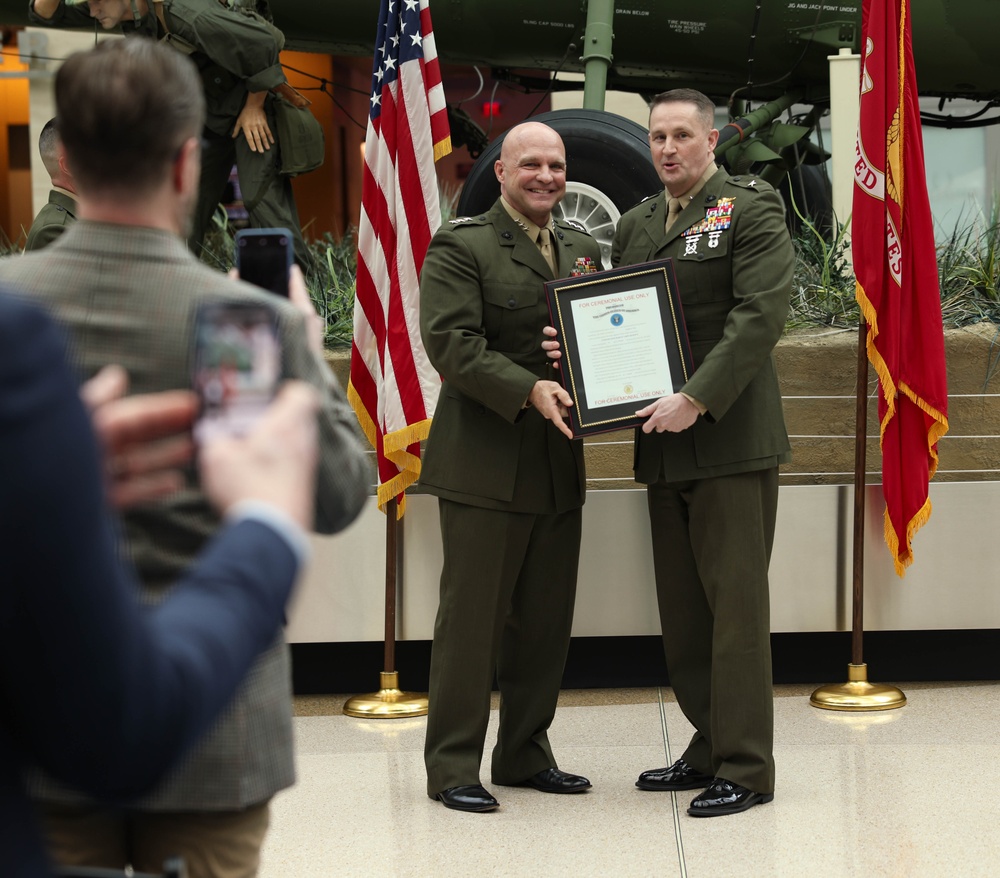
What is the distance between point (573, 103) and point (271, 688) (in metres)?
9.58

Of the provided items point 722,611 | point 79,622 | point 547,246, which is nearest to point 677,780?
point 722,611

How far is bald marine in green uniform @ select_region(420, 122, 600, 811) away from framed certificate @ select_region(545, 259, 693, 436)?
111 millimetres

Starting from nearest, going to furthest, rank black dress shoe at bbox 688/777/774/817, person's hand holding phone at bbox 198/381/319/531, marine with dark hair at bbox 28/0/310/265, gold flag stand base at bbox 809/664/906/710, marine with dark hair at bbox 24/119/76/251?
person's hand holding phone at bbox 198/381/319/531 < black dress shoe at bbox 688/777/774/817 < marine with dark hair at bbox 24/119/76/251 < gold flag stand base at bbox 809/664/906/710 < marine with dark hair at bbox 28/0/310/265

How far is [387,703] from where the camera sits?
4.43m

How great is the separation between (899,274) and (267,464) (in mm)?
3848

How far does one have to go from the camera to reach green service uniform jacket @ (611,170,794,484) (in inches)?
131

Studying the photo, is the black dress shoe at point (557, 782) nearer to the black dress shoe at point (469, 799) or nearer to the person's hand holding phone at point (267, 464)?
the black dress shoe at point (469, 799)

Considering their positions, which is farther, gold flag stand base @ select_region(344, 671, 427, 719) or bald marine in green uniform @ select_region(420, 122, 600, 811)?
gold flag stand base @ select_region(344, 671, 427, 719)

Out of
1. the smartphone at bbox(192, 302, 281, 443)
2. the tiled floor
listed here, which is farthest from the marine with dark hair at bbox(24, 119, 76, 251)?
the smartphone at bbox(192, 302, 281, 443)

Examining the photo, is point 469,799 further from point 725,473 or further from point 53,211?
point 53,211

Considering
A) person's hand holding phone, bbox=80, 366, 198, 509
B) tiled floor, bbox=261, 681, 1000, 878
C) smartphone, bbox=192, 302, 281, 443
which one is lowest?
tiled floor, bbox=261, 681, 1000, 878

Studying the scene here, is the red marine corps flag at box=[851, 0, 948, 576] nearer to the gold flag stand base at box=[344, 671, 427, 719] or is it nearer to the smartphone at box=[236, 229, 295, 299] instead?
the gold flag stand base at box=[344, 671, 427, 719]

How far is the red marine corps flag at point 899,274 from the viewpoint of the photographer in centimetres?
432

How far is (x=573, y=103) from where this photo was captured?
1045cm
